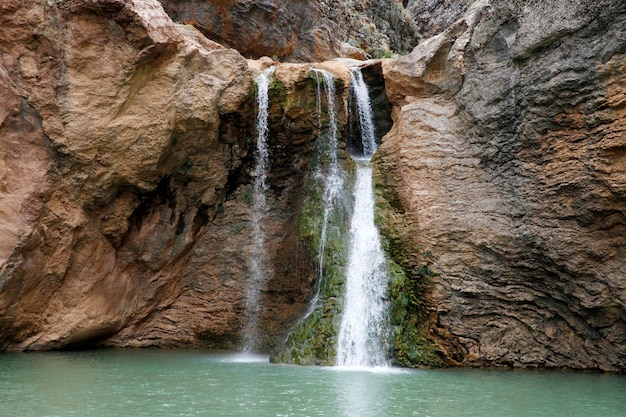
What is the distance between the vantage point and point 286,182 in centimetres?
1590

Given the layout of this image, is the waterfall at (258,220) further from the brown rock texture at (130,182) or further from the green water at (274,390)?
the green water at (274,390)

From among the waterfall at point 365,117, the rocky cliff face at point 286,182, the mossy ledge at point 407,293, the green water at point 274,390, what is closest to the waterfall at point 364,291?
the mossy ledge at point 407,293

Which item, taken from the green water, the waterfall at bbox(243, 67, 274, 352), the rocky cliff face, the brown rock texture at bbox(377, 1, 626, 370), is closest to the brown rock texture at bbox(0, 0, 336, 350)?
the rocky cliff face

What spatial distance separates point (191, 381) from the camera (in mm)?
9977

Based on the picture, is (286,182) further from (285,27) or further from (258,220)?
(285,27)

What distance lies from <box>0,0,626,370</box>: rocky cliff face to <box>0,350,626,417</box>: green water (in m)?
1.48

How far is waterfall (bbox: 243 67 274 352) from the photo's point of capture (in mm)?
15281

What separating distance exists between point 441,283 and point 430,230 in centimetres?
115

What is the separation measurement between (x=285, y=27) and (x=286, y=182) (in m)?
10.1

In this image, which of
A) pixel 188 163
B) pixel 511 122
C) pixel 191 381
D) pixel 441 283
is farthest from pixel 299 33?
pixel 191 381

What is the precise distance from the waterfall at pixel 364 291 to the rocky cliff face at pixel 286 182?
0.47 m

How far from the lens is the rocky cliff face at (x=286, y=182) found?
480 inches

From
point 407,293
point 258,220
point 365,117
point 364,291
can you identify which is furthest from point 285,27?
point 407,293

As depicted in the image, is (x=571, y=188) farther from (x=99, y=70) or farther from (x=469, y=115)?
(x=99, y=70)
